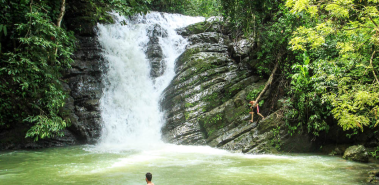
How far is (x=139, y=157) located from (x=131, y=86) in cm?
672

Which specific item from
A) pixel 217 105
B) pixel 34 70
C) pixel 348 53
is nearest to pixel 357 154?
pixel 348 53

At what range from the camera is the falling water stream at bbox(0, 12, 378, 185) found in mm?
6262

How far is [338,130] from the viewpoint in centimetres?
957

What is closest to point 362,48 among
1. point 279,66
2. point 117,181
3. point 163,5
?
point 279,66

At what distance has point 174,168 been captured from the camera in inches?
290

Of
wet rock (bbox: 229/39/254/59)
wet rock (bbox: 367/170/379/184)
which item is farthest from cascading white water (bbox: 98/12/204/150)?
wet rock (bbox: 367/170/379/184)

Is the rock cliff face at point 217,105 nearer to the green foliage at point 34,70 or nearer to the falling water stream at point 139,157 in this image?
the falling water stream at point 139,157

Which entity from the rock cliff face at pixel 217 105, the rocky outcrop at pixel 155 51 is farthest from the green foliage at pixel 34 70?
the rocky outcrop at pixel 155 51

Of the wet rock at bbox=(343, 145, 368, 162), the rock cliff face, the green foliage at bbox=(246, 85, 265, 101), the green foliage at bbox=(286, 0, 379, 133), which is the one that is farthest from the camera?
the green foliage at bbox=(246, 85, 265, 101)

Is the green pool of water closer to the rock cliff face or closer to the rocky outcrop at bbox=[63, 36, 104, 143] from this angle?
the rock cliff face

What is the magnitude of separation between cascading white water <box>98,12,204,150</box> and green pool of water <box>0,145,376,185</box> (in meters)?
2.49

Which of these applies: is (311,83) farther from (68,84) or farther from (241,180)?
(68,84)

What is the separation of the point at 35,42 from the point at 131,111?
6.56m

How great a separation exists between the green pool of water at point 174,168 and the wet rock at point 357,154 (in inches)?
12.5
